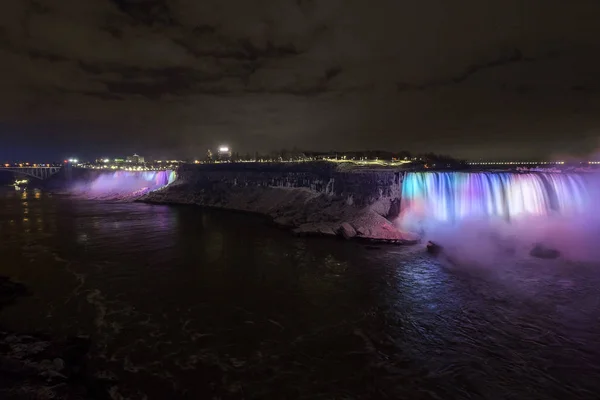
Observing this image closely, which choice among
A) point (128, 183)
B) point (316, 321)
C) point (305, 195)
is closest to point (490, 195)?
point (305, 195)

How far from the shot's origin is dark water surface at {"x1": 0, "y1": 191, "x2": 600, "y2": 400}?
10.2 m

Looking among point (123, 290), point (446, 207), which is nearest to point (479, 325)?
point (123, 290)

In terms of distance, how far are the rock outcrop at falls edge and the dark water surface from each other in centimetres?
641

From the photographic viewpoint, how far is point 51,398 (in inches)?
336

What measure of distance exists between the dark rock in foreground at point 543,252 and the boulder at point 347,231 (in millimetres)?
13023

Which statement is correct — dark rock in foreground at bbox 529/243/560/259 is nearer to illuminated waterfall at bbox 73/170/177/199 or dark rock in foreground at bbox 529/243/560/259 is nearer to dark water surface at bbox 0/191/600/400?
dark water surface at bbox 0/191/600/400

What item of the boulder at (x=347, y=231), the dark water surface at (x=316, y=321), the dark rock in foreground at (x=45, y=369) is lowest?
the dark water surface at (x=316, y=321)

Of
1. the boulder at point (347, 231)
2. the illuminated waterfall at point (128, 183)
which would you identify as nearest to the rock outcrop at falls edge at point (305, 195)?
the boulder at point (347, 231)

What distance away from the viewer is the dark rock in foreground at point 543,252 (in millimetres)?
23328

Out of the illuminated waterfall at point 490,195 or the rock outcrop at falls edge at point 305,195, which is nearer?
the rock outcrop at falls edge at point 305,195

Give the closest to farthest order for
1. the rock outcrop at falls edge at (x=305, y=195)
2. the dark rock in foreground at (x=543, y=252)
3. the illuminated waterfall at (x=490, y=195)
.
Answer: the dark rock in foreground at (x=543, y=252), the rock outcrop at falls edge at (x=305, y=195), the illuminated waterfall at (x=490, y=195)

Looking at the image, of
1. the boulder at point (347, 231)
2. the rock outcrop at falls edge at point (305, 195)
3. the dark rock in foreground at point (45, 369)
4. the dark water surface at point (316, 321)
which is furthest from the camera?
the rock outcrop at falls edge at point (305, 195)

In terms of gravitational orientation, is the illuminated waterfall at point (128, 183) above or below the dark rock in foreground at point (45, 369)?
above

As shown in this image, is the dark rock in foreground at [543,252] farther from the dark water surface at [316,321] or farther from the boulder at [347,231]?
the boulder at [347,231]
